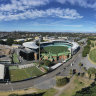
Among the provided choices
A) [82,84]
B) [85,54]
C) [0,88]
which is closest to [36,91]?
[0,88]

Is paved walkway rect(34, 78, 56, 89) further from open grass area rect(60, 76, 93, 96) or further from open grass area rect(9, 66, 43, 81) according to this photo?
open grass area rect(9, 66, 43, 81)

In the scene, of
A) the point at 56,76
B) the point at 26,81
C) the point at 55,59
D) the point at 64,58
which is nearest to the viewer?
the point at 26,81

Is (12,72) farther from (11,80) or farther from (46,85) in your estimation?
(46,85)

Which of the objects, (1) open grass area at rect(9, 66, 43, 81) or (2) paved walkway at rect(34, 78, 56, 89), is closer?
(2) paved walkway at rect(34, 78, 56, 89)

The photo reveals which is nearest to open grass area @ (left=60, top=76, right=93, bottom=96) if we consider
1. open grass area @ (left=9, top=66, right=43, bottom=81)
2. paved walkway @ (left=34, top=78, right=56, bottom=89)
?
paved walkway @ (left=34, top=78, right=56, bottom=89)

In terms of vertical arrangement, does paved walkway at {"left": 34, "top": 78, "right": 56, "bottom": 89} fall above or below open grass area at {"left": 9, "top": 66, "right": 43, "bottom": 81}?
below

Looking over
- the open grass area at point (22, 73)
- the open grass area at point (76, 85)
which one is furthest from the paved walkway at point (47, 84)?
the open grass area at point (22, 73)

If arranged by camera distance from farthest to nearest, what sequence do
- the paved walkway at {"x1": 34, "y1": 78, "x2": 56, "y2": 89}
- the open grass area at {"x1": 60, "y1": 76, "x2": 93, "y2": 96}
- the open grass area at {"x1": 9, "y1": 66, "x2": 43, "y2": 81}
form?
the open grass area at {"x1": 9, "y1": 66, "x2": 43, "y2": 81}, the paved walkway at {"x1": 34, "y1": 78, "x2": 56, "y2": 89}, the open grass area at {"x1": 60, "y1": 76, "x2": 93, "y2": 96}

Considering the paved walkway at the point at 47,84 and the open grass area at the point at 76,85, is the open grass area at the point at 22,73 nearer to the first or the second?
the paved walkway at the point at 47,84
